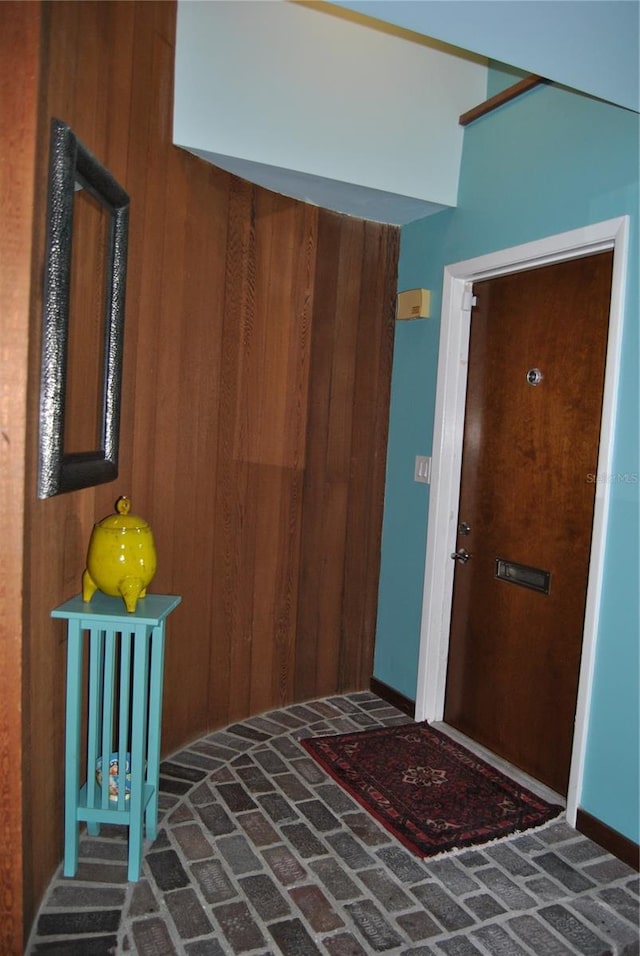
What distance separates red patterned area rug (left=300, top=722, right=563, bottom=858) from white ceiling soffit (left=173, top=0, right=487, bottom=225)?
233cm

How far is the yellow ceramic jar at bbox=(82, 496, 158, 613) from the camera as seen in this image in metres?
2.04

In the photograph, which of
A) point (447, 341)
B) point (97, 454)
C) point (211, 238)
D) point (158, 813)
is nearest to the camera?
point (97, 454)

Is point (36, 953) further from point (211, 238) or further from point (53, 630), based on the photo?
point (211, 238)

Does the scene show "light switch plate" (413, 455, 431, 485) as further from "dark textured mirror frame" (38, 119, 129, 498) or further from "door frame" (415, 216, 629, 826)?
"dark textured mirror frame" (38, 119, 129, 498)

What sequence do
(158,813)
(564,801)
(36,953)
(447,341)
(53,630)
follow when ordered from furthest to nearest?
(447,341), (564,801), (158,813), (53,630), (36,953)

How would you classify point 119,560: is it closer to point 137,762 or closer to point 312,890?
point 137,762

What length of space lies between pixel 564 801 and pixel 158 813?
4.79 feet

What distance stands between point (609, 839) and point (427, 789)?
63 centimetres

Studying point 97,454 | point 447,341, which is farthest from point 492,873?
point 447,341

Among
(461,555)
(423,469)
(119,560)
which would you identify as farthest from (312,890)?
(423,469)

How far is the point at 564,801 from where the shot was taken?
2588 millimetres

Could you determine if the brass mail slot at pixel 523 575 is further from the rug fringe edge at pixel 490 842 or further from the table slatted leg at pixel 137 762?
the table slatted leg at pixel 137 762

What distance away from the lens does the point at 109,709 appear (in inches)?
85.3

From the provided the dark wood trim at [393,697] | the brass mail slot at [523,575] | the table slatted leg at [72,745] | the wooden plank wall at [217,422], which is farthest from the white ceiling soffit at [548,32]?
the dark wood trim at [393,697]
